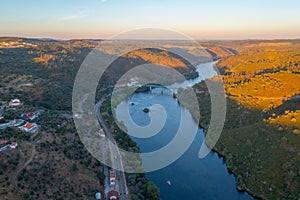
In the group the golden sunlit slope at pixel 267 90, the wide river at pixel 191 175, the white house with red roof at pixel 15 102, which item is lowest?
the wide river at pixel 191 175

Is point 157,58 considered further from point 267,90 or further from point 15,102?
point 15,102

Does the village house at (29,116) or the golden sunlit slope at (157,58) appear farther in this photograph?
the golden sunlit slope at (157,58)

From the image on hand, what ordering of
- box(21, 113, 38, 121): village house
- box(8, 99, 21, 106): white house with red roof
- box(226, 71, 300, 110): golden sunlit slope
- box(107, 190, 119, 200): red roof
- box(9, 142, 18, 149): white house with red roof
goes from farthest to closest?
1. box(226, 71, 300, 110): golden sunlit slope
2. box(8, 99, 21, 106): white house with red roof
3. box(21, 113, 38, 121): village house
4. box(9, 142, 18, 149): white house with red roof
5. box(107, 190, 119, 200): red roof

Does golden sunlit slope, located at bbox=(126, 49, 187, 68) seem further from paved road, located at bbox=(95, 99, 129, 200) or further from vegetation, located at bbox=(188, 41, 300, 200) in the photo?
paved road, located at bbox=(95, 99, 129, 200)

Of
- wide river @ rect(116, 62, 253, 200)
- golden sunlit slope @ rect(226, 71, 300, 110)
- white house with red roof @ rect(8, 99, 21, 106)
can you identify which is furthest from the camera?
golden sunlit slope @ rect(226, 71, 300, 110)

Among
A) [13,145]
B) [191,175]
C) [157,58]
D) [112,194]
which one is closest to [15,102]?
[13,145]

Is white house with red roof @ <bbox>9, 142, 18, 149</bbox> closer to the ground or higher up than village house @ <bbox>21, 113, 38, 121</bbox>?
closer to the ground

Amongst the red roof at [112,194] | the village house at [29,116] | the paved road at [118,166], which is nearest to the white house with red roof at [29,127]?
the village house at [29,116]

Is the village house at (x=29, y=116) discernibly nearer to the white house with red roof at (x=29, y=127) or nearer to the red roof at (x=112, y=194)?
the white house with red roof at (x=29, y=127)

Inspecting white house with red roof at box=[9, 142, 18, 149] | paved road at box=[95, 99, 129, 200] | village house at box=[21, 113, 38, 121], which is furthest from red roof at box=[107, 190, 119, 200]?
village house at box=[21, 113, 38, 121]

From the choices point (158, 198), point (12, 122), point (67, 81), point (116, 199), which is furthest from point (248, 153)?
point (67, 81)

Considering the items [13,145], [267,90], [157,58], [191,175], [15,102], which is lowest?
[191,175]
